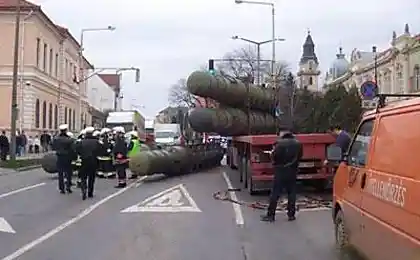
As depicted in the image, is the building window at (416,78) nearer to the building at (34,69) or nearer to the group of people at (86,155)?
the building at (34,69)

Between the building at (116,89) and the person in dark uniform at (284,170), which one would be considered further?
the building at (116,89)

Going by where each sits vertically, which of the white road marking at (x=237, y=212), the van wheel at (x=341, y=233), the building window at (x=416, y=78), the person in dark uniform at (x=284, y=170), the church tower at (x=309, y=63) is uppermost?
the church tower at (x=309, y=63)

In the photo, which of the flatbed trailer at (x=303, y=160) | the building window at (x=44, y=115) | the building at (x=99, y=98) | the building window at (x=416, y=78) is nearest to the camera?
the flatbed trailer at (x=303, y=160)

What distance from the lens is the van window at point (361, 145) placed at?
25.8ft

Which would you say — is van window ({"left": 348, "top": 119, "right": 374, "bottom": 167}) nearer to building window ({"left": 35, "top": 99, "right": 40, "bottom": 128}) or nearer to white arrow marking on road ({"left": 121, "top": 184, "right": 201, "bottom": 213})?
white arrow marking on road ({"left": 121, "top": 184, "right": 201, "bottom": 213})

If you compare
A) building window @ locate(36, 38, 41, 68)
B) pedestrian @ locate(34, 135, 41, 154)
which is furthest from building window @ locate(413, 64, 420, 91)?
pedestrian @ locate(34, 135, 41, 154)

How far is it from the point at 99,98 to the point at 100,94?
232 centimetres

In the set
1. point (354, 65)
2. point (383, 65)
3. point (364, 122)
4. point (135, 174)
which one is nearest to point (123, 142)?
point (135, 174)

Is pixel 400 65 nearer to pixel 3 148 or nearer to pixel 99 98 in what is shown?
pixel 3 148

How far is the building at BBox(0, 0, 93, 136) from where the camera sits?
5294 cm

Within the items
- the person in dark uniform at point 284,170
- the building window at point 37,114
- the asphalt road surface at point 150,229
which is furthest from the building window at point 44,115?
the person in dark uniform at point 284,170

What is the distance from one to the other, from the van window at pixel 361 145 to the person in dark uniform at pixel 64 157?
1135 centimetres

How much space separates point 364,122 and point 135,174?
15.8 meters

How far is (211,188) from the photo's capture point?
20.3 meters
